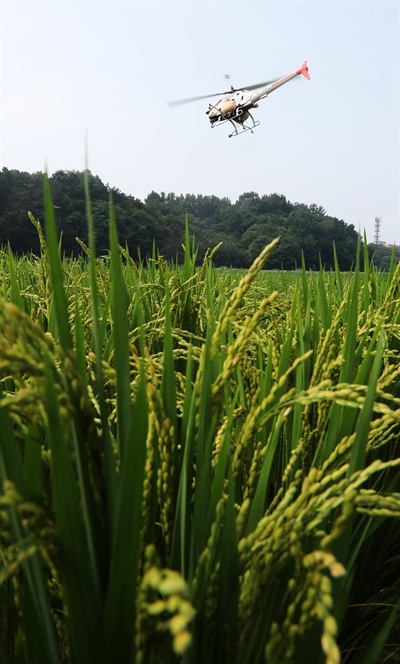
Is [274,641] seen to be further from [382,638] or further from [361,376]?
[361,376]

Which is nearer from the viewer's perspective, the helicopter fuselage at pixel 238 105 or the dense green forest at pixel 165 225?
the helicopter fuselage at pixel 238 105

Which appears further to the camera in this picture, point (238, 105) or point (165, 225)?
point (165, 225)

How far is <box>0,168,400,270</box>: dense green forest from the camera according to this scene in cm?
4738

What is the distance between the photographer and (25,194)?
53.2m

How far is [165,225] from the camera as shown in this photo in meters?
57.8

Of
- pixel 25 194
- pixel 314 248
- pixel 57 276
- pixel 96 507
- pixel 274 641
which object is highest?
pixel 25 194

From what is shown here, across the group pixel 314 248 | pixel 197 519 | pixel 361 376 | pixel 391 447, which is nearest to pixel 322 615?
pixel 197 519

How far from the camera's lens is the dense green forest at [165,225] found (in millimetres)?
47375

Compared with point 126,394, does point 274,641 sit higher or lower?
lower

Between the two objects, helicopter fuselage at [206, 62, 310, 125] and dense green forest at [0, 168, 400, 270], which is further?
dense green forest at [0, 168, 400, 270]

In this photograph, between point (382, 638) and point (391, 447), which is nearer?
point (382, 638)

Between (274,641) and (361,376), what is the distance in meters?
0.65

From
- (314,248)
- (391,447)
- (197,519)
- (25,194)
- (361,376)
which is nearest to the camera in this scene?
(197,519)

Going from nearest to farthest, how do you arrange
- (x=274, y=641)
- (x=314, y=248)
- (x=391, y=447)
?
(x=274, y=641) → (x=391, y=447) → (x=314, y=248)
